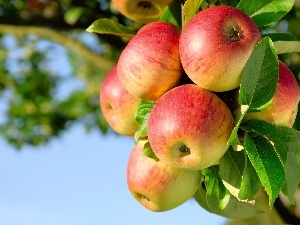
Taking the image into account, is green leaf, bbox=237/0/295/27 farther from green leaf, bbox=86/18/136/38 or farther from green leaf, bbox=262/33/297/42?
green leaf, bbox=86/18/136/38

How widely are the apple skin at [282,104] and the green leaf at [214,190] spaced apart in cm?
15

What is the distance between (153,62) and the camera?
1000 millimetres

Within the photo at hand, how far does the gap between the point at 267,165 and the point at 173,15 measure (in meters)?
0.39

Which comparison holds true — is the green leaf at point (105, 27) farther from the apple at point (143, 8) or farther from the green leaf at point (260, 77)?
the green leaf at point (260, 77)

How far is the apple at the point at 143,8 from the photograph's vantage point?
121cm

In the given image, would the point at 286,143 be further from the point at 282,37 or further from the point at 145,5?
the point at 145,5

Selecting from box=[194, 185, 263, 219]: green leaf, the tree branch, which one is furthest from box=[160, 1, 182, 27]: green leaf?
the tree branch

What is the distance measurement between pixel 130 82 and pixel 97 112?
270 cm

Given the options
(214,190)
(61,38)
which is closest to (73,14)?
(61,38)

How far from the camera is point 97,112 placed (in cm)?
370

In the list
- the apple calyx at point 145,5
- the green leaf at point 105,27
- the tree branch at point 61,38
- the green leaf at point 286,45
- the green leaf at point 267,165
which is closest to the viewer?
the green leaf at point 267,165

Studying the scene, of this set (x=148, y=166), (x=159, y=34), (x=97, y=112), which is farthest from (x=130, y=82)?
(x=97, y=112)

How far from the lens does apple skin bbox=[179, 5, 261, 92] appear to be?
36.9 inches

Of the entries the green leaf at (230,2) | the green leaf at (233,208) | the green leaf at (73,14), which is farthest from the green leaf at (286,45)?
the green leaf at (73,14)
